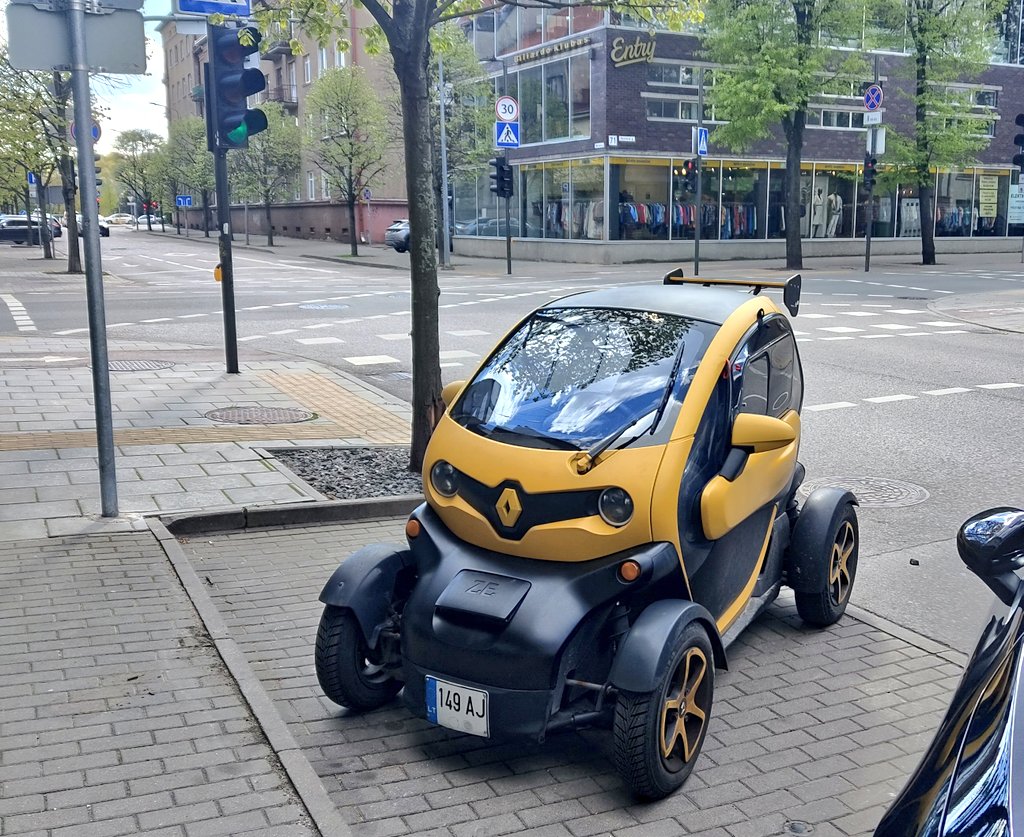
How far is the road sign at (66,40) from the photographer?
6391 mm

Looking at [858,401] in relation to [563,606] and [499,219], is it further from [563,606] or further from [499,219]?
[499,219]

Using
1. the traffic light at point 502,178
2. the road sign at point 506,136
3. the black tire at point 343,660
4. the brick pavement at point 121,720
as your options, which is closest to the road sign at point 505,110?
the road sign at point 506,136

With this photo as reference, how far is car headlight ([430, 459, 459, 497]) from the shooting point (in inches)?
176

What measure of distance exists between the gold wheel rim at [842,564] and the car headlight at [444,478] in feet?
6.66

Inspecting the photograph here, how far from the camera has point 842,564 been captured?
220 inches

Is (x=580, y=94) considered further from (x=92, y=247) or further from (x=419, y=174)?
(x=92, y=247)

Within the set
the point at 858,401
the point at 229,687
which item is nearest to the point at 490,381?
the point at 229,687

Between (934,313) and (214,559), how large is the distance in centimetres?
1751

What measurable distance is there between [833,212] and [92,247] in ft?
129

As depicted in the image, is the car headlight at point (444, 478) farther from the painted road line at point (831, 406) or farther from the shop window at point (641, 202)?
the shop window at point (641, 202)

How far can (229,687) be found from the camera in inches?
183

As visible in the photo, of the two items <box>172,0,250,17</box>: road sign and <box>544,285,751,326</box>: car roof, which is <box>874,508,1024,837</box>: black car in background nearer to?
<box>544,285,751,326</box>: car roof

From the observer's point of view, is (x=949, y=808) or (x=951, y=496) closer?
(x=949, y=808)

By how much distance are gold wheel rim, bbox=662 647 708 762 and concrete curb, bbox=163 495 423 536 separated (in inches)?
146
